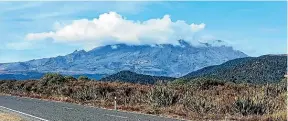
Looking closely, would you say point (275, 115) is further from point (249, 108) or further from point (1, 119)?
point (1, 119)

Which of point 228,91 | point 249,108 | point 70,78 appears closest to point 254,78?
point 70,78

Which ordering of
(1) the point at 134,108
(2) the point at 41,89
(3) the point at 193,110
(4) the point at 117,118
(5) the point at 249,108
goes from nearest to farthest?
1. (4) the point at 117,118
2. (5) the point at 249,108
3. (3) the point at 193,110
4. (1) the point at 134,108
5. (2) the point at 41,89

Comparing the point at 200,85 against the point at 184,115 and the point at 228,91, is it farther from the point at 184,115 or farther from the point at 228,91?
the point at 184,115

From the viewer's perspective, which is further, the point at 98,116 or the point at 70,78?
the point at 70,78

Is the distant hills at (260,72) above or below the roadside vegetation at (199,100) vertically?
above

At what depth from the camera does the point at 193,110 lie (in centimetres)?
2655

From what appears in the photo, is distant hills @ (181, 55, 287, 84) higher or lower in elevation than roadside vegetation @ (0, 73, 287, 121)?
higher

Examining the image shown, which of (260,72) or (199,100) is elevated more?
(260,72)

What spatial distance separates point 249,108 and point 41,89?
32.2 meters

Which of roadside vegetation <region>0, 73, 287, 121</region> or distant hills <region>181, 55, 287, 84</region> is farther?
distant hills <region>181, 55, 287, 84</region>

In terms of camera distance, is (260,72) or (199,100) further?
(260,72)

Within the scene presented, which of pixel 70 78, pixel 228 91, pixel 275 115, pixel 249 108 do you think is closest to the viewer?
pixel 275 115

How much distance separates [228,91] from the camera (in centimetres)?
3766

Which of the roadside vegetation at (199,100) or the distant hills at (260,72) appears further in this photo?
the distant hills at (260,72)
